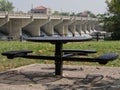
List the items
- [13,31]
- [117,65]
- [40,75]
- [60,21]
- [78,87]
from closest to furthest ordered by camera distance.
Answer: [78,87]
[40,75]
[117,65]
[13,31]
[60,21]

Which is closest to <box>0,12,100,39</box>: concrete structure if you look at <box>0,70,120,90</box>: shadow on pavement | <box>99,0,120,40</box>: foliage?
<box>99,0,120,40</box>: foliage

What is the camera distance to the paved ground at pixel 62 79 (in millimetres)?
5492

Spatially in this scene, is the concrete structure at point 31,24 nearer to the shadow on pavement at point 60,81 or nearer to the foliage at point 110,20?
the foliage at point 110,20

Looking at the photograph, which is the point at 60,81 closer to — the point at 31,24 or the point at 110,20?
the point at 110,20

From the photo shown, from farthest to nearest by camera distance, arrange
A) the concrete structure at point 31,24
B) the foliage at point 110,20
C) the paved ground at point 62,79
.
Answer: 1. the concrete structure at point 31,24
2. the foliage at point 110,20
3. the paved ground at point 62,79

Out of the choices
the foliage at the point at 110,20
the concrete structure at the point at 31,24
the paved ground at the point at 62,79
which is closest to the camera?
the paved ground at the point at 62,79

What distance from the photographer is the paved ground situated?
549 cm

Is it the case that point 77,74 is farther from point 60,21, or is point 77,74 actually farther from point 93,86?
point 60,21

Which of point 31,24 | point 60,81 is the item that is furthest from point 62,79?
point 31,24

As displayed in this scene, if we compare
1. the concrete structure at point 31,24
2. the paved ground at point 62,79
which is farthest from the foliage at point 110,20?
the paved ground at point 62,79

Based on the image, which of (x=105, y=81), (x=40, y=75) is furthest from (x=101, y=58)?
(x=40, y=75)

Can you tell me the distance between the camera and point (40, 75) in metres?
6.60

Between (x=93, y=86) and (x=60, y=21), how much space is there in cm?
7132

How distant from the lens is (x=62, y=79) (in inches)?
243
